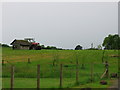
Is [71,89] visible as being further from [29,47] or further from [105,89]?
[29,47]

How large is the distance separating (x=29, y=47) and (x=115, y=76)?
62.6 metres

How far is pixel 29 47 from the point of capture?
278 feet

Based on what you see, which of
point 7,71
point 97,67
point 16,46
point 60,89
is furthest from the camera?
point 16,46

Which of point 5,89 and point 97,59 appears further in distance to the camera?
point 97,59

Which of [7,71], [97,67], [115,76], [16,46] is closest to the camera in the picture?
[115,76]

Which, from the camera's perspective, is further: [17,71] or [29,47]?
[29,47]

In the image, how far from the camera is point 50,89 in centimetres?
1448

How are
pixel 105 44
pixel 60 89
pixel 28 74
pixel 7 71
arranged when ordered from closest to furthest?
pixel 60 89, pixel 28 74, pixel 7 71, pixel 105 44

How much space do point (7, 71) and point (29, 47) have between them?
56929 millimetres

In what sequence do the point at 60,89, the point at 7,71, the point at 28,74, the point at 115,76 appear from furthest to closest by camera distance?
the point at 7,71 → the point at 28,74 → the point at 115,76 → the point at 60,89

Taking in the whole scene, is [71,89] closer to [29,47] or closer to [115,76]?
[115,76]

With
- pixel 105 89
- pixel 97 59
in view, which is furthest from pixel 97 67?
pixel 105 89

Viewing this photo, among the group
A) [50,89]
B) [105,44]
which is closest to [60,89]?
[50,89]

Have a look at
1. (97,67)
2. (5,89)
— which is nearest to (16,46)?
(97,67)
